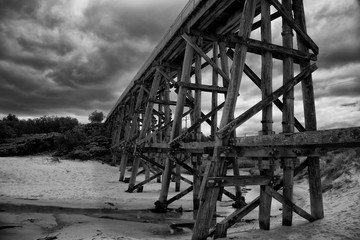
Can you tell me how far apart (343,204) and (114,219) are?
5.16m

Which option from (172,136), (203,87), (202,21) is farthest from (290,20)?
(172,136)

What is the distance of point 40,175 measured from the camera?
41.0 feet

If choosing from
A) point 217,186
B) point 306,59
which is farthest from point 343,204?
point 217,186

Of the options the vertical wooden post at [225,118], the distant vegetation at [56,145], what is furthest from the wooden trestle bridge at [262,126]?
the distant vegetation at [56,145]

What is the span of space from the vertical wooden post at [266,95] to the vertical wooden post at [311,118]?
0.66 m

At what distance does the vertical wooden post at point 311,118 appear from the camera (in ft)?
14.7

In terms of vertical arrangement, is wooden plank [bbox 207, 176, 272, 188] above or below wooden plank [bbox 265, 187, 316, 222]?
above

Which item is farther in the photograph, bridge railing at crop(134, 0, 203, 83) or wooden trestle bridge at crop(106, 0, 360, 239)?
bridge railing at crop(134, 0, 203, 83)

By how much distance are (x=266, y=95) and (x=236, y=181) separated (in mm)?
1629

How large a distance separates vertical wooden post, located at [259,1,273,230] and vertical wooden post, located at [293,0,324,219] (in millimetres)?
659

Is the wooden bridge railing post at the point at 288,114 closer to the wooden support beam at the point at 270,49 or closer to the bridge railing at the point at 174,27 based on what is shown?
the wooden support beam at the point at 270,49

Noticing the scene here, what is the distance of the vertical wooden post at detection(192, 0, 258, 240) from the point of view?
3.70 meters

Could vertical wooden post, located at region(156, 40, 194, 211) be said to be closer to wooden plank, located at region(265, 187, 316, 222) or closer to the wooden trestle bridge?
the wooden trestle bridge

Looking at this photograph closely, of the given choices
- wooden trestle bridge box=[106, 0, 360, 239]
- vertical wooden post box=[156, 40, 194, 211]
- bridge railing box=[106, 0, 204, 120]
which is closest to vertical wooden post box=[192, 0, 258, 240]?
wooden trestle bridge box=[106, 0, 360, 239]
